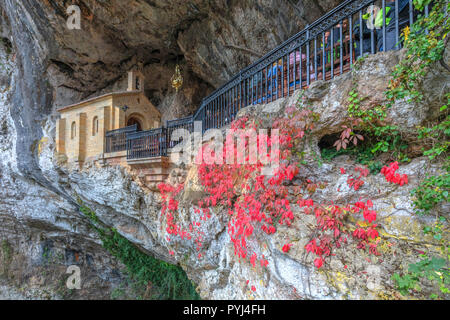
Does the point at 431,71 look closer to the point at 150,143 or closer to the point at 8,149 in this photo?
the point at 150,143

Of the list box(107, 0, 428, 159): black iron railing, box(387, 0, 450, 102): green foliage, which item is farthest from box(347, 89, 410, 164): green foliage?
box(107, 0, 428, 159): black iron railing

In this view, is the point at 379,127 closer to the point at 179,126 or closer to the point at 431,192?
the point at 431,192

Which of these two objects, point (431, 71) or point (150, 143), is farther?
point (150, 143)

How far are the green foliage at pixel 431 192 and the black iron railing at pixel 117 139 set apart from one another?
694cm

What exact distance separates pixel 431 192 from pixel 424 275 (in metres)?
0.72

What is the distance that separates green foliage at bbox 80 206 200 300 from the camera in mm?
9000

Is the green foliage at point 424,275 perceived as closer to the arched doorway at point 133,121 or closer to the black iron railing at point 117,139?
the black iron railing at point 117,139

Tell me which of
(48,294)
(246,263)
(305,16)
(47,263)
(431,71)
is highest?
(305,16)

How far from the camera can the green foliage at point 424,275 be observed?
1.68 metres

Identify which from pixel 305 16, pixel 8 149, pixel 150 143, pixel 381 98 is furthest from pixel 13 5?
pixel 381 98

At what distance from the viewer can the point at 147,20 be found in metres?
8.50

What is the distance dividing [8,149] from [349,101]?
1374 cm

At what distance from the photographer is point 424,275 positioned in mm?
1747

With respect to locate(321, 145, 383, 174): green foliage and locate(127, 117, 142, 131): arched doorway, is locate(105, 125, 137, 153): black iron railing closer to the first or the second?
locate(127, 117, 142, 131): arched doorway
